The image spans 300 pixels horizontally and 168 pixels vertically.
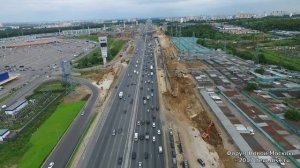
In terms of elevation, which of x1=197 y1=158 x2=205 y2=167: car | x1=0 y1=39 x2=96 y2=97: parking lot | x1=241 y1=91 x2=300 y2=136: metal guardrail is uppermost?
x1=0 y1=39 x2=96 y2=97: parking lot

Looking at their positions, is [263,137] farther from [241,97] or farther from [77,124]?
[77,124]

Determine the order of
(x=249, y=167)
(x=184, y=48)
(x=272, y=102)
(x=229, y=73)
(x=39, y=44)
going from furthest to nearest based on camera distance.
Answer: (x=39, y=44), (x=184, y=48), (x=229, y=73), (x=272, y=102), (x=249, y=167)

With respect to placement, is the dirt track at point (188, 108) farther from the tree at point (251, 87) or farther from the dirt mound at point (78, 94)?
the dirt mound at point (78, 94)

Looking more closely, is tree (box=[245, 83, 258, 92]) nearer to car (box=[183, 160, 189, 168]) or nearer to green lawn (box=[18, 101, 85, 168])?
car (box=[183, 160, 189, 168])

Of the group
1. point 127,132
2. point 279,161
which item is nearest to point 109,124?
point 127,132

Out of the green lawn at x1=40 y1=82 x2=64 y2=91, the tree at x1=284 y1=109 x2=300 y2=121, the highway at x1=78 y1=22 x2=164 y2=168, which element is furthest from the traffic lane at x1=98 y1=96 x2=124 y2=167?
the tree at x1=284 y1=109 x2=300 y2=121

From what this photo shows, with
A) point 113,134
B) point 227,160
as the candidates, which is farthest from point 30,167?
point 227,160
